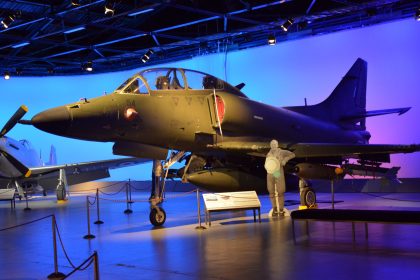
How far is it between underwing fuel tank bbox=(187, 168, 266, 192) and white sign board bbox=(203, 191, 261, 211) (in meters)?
0.92

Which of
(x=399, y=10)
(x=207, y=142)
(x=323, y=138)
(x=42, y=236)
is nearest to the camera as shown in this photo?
(x=42, y=236)

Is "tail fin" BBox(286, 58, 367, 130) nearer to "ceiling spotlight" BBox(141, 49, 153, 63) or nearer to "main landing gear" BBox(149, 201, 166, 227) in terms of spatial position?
"main landing gear" BBox(149, 201, 166, 227)

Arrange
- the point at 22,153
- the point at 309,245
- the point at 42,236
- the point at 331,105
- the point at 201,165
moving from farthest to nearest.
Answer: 1. the point at 22,153
2. the point at 331,105
3. the point at 201,165
4. the point at 42,236
5. the point at 309,245

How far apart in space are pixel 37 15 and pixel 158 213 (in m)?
12.8

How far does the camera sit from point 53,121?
308 inches

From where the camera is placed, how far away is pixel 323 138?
13125mm

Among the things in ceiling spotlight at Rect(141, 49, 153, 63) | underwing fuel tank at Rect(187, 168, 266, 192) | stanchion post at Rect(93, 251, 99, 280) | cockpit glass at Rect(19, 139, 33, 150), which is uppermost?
ceiling spotlight at Rect(141, 49, 153, 63)

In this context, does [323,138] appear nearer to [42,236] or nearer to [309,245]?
[309,245]

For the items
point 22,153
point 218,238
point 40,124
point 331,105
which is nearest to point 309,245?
point 218,238

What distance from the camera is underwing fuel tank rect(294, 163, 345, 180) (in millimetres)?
10578

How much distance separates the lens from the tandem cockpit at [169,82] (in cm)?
908

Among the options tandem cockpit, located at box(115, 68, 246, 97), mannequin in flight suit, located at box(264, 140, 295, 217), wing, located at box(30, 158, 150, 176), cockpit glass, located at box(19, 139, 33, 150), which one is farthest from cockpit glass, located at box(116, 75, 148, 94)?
cockpit glass, located at box(19, 139, 33, 150)

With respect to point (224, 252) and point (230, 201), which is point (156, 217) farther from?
point (224, 252)

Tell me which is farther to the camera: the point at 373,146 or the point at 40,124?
the point at 373,146
